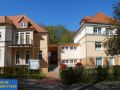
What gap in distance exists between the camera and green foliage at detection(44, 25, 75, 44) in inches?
3684

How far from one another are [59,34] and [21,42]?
5096 cm

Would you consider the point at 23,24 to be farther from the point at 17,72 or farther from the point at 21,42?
the point at 17,72

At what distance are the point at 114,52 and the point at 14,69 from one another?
15.7 metres

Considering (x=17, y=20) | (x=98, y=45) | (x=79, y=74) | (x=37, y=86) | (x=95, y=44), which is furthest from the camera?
(x=98, y=45)

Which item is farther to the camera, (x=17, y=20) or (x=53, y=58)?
(x=53, y=58)

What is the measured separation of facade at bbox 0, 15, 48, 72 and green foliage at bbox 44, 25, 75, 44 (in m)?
40.4

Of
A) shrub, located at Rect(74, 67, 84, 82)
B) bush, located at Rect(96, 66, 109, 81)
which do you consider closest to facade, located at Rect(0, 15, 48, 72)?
shrub, located at Rect(74, 67, 84, 82)

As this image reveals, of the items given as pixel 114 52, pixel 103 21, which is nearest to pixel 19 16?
pixel 103 21

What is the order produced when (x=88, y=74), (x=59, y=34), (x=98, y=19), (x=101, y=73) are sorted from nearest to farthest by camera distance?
(x=88, y=74)
(x=101, y=73)
(x=98, y=19)
(x=59, y=34)

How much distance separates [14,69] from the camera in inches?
1677

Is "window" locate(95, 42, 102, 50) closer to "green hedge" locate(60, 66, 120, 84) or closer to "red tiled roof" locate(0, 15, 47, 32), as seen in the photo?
"red tiled roof" locate(0, 15, 47, 32)

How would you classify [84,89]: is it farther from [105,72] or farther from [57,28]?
[57,28]

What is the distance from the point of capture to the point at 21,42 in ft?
160

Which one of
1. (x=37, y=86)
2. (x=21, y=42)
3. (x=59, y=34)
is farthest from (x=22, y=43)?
(x=59, y=34)
